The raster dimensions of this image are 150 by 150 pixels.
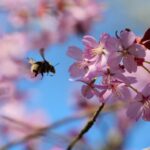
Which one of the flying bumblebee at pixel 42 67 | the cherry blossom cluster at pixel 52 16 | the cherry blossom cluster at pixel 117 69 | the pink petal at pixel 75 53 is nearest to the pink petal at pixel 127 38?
the cherry blossom cluster at pixel 117 69

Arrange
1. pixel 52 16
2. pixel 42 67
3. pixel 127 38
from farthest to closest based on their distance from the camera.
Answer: pixel 52 16 → pixel 42 67 → pixel 127 38

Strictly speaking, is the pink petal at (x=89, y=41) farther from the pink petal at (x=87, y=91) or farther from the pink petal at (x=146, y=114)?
the pink petal at (x=146, y=114)

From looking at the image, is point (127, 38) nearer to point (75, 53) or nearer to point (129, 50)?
point (129, 50)

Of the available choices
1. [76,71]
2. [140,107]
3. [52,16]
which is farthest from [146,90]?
[52,16]

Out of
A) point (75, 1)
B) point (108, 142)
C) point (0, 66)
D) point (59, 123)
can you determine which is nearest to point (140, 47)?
point (59, 123)

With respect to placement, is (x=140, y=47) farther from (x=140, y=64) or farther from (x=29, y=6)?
(x=29, y=6)

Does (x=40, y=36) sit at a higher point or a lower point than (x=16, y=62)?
higher
